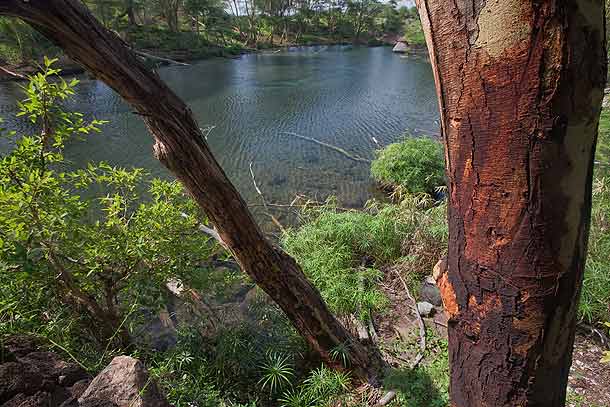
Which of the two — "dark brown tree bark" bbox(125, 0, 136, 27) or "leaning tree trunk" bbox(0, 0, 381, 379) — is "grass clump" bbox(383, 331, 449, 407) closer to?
"leaning tree trunk" bbox(0, 0, 381, 379)

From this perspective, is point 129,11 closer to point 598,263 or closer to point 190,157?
point 190,157

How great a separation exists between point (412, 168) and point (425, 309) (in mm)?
3843

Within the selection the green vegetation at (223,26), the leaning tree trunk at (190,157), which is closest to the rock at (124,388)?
the leaning tree trunk at (190,157)

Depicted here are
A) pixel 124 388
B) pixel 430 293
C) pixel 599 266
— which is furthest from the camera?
pixel 430 293

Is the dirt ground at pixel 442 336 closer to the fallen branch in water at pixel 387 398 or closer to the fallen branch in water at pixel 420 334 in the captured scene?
the fallen branch in water at pixel 420 334

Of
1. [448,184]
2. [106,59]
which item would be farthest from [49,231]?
[448,184]

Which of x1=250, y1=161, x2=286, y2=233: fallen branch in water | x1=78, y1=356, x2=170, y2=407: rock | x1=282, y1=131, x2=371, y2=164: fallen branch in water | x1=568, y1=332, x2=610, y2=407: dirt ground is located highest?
x1=78, y1=356, x2=170, y2=407: rock

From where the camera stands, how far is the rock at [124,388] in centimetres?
166

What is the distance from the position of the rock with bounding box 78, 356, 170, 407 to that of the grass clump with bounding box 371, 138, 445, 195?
5523 mm

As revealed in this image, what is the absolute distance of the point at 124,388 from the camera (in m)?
1.71

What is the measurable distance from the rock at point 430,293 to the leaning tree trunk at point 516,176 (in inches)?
113

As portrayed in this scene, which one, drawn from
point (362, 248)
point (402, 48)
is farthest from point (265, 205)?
point (402, 48)

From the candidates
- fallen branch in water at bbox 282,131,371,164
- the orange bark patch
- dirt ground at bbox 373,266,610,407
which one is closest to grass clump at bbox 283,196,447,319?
dirt ground at bbox 373,266,610,407

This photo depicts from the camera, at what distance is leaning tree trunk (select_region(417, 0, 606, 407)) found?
1.80 ft
